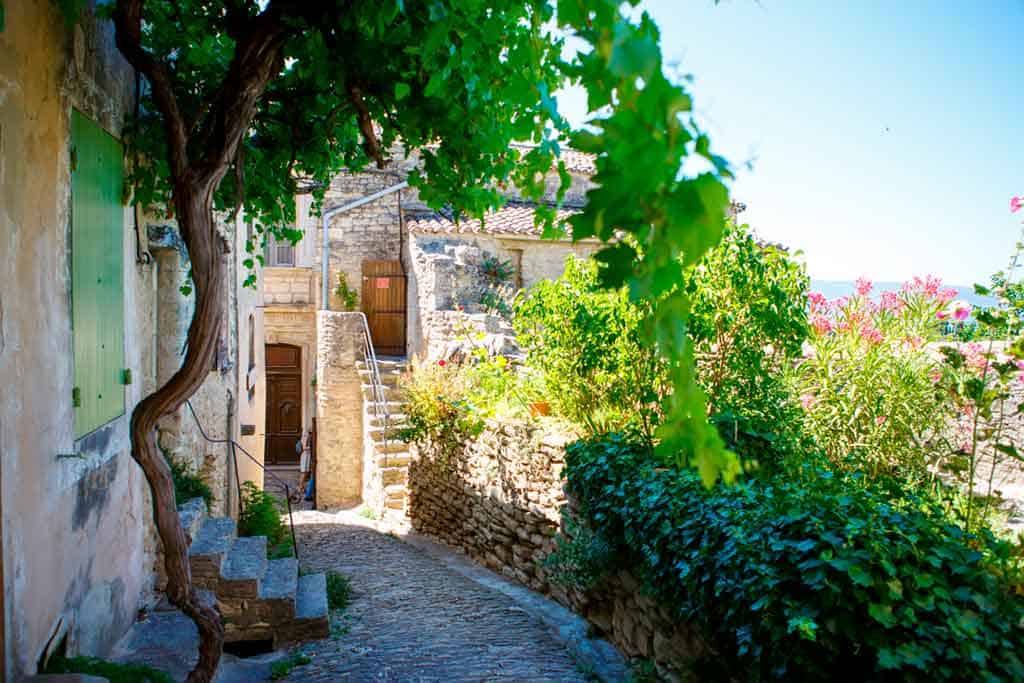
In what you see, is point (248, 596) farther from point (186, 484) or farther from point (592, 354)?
point (592, 354)

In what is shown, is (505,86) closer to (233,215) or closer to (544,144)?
(544,144)

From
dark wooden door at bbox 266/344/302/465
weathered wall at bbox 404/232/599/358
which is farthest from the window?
weathered wall at bbox 404/232/599/358

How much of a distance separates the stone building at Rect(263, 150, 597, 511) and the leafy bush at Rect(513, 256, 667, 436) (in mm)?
3977

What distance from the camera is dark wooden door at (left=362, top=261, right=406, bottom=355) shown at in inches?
673

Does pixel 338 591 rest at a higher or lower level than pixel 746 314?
lower

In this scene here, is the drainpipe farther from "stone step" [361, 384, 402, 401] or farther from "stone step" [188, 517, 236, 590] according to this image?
"stone step" [188, 517, 236, 590]

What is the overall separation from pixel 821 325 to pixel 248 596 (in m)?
4.48

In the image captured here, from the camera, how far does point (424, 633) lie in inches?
229

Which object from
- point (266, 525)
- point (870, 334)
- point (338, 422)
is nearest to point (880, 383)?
point (870, 334)

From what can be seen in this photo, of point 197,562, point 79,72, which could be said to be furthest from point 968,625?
point 197,562

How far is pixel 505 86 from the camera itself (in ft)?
11.9

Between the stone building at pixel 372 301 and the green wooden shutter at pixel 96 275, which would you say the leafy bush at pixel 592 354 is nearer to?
the green wooden shutter at pixel 96 275

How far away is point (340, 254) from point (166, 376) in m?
11.5

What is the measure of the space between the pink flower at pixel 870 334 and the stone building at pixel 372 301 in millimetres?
6123
